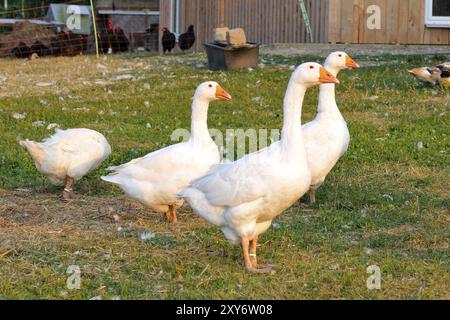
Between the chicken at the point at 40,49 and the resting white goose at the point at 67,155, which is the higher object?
the chicken at the point at 40,49

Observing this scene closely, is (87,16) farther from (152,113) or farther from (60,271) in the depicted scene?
(60,271)

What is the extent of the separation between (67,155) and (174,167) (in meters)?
1.64

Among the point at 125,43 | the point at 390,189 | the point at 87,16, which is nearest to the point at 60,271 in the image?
the point at 390,189

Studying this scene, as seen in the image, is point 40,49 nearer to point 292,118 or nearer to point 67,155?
point 67,155

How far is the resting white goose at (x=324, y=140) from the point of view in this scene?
8.13 meters

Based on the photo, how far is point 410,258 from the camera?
6.54 meters

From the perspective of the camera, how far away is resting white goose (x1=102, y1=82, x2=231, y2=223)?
7543 mm

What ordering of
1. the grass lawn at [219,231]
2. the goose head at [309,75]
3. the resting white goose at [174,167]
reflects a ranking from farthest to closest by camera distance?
the resting white goose at [174,167] < the goose head at [309,75] < the grass lawn at [219,231]

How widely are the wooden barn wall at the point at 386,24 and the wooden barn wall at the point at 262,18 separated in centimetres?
31

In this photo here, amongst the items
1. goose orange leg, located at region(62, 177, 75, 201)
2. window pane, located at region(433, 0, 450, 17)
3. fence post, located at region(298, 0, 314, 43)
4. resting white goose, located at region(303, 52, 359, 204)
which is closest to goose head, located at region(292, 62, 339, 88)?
resting white goose, located at region(303, 52, 359, 204)

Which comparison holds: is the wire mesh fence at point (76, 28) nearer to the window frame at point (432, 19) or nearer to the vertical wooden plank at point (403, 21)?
the vertical wooden plank at point (403, 21)

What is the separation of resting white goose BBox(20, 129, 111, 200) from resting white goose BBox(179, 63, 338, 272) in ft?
8.00

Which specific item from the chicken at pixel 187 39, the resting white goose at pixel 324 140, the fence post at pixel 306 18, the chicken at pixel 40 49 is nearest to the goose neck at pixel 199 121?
the resting white goose at pixel 324 140

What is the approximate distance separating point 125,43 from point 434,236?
73.6 ft
